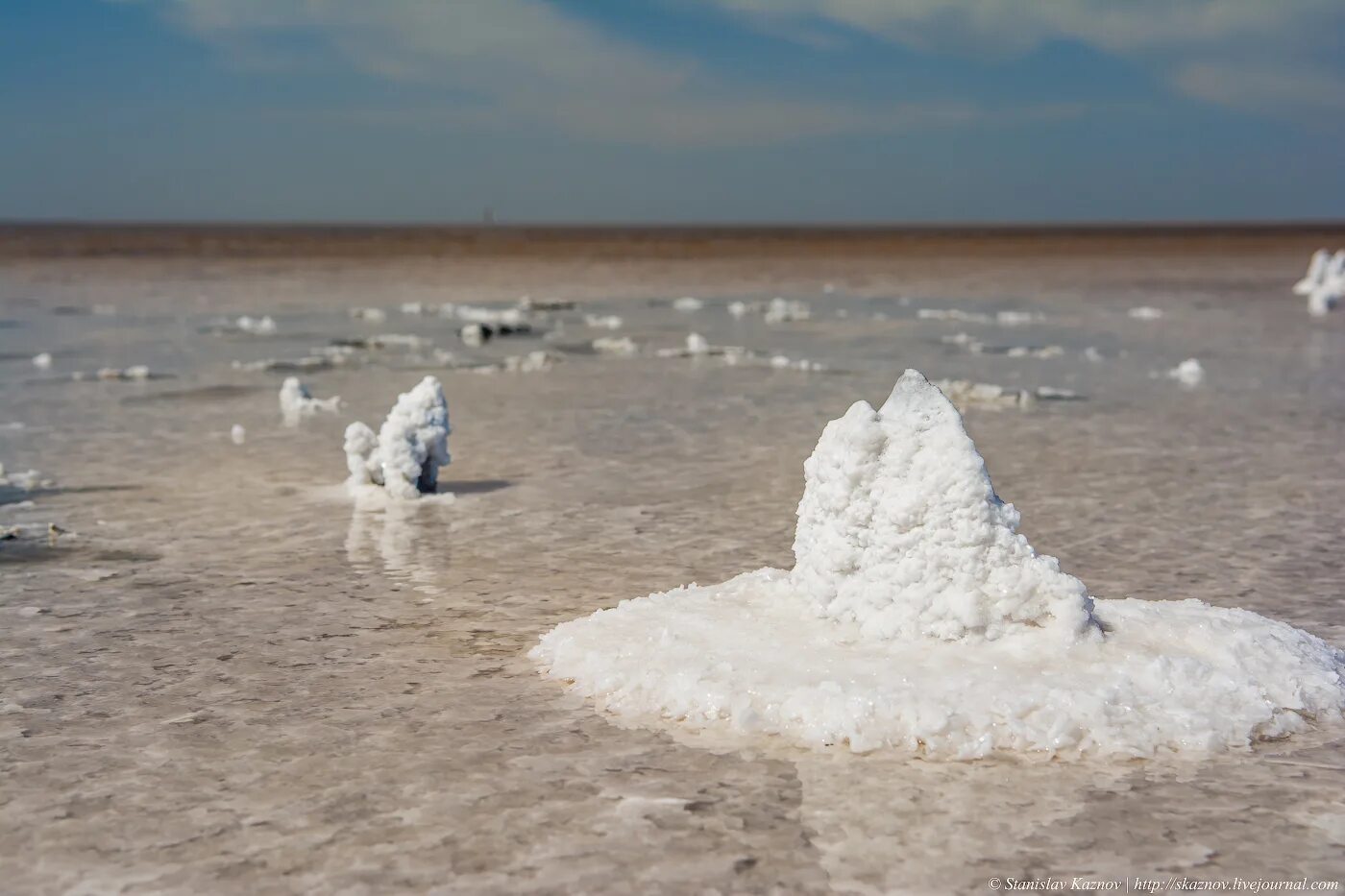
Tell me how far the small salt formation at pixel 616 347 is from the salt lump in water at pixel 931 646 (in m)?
10.4

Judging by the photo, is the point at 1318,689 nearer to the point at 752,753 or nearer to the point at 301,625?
the point at 752,753

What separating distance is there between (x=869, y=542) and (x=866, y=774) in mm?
931

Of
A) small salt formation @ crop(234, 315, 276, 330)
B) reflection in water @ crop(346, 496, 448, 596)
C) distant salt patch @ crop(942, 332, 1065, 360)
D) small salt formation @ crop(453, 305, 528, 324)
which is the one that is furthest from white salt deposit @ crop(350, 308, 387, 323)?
reflection in water @ crop(346, 496, 448, 596)

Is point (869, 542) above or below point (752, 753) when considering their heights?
above

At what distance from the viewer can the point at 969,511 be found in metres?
4.11

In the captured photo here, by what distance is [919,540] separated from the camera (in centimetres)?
417

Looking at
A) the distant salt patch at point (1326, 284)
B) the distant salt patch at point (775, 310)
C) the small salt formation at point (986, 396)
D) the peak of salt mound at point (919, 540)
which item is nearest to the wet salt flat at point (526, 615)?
the small salt formation at point (986, 396)

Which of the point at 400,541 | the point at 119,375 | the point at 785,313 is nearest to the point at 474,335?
the point at 119,375

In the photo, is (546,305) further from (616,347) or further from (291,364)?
(291,364)

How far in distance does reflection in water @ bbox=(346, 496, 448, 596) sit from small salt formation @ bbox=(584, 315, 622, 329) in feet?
A: 38.3

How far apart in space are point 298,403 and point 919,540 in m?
6.94

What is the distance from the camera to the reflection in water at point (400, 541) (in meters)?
5.69

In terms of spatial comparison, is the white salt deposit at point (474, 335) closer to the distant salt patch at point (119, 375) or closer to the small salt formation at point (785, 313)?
the distant salt patch at point (119, 375)

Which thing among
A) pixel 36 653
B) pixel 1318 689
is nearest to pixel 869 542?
pixel 1318 689
